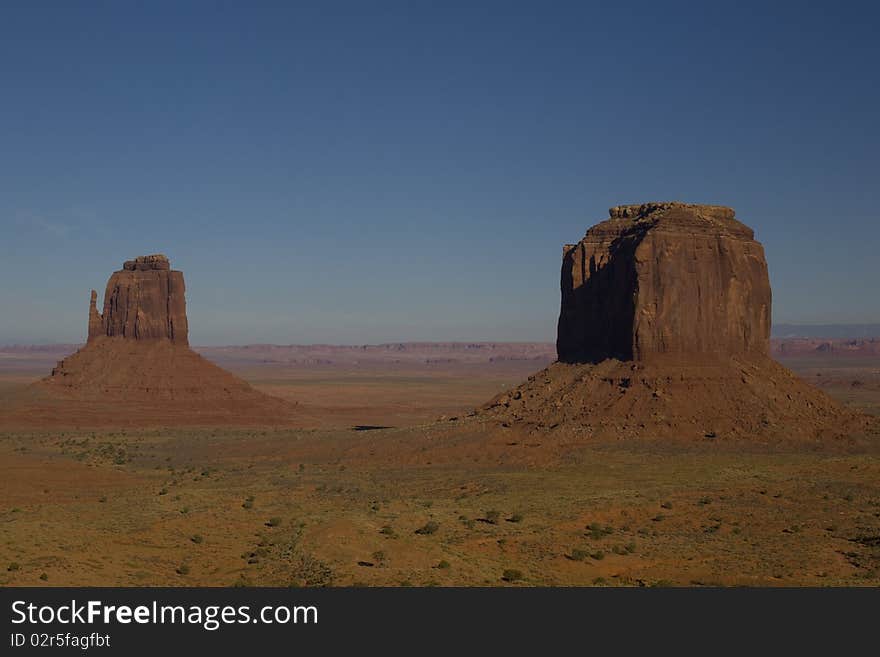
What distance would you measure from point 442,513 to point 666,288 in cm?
2803

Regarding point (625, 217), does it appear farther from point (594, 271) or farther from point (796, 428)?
point (796, 428)

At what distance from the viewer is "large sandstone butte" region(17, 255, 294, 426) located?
277 feet

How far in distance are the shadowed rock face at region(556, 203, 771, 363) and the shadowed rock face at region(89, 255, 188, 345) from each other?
52794 millimetres

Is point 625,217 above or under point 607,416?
above

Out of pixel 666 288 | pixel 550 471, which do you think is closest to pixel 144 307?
pixel 666 288

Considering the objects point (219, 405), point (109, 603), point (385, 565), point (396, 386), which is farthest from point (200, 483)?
point (396, 386)

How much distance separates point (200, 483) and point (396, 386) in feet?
472

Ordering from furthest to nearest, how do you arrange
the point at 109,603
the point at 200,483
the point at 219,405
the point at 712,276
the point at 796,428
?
the point at 219,405 → the point at 712,276 → the point at 796,428 → the point at 200,483 → the point at 109,603

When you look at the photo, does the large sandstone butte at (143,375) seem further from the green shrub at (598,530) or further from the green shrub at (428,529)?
the green shrub at (598,530)

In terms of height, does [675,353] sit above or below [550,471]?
above

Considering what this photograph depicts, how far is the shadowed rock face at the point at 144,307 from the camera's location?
3797 inches

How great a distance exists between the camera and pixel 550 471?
149 feet

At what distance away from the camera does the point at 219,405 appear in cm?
8956

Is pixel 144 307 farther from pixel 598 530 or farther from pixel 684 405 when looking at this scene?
pixel 598 530
